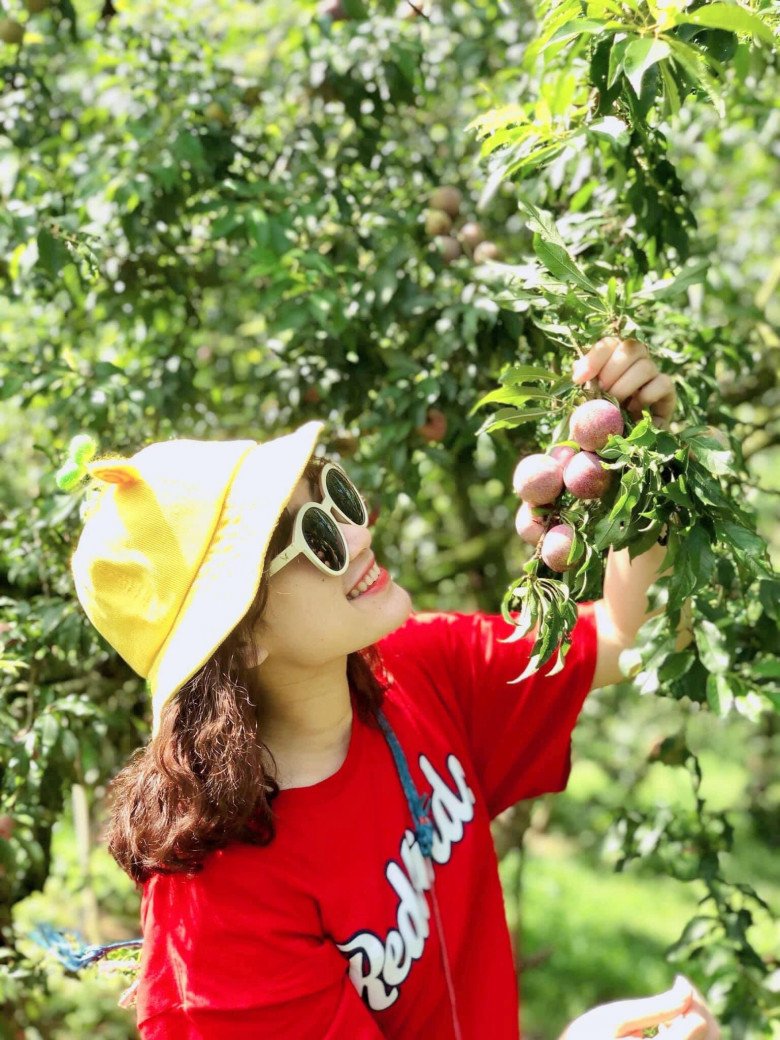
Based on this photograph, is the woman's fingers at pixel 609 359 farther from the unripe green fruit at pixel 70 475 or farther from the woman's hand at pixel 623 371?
the unripe green fruit at pixel 70 475

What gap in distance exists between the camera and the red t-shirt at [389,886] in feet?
4.64

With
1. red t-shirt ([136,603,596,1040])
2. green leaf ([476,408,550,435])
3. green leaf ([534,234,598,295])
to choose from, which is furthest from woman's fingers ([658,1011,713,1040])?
green leaf ([534,234,598,295])

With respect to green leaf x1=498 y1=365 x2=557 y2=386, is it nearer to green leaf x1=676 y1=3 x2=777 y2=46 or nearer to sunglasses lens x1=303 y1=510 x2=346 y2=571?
sunglasses lens x1=303 y1=510 x2=346 y2=571

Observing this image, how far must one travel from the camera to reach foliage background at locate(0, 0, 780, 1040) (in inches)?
78.2

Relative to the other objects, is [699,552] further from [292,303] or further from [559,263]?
[292,303]

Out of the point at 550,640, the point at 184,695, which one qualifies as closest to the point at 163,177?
the point at 184,695

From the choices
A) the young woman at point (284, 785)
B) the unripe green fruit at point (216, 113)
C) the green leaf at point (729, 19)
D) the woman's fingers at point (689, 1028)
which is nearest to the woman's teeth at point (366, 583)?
the young woman at point (284, 785)

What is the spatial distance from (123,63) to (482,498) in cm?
146

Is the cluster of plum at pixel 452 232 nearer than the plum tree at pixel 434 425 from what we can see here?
No

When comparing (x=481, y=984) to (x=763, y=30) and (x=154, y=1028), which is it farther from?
(x=763, y=30)

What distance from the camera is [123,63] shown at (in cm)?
247

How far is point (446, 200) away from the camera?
2320 millimetres

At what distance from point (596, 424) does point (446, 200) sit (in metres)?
1.14

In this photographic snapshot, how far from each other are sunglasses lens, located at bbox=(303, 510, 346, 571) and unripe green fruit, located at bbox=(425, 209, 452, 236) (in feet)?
3.23
